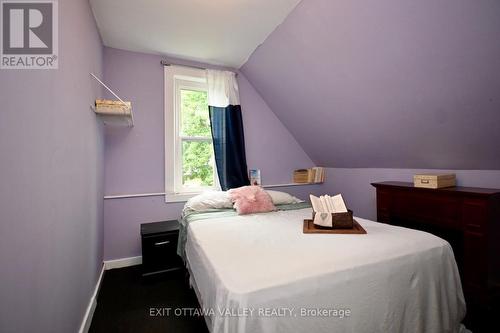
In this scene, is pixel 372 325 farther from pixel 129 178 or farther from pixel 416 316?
pixel 129 178

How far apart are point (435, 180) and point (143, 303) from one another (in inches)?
115

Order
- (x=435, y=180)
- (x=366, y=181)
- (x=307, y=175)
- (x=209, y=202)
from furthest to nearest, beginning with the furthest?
(x=307, y=175)
(x=366, y=181)
(x=209, y=202)
(x=435, y=180)

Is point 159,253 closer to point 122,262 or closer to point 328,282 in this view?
point 122,262

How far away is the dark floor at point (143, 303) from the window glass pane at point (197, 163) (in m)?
1.16

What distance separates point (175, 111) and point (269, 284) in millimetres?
2531

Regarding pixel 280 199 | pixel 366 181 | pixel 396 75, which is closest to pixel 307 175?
pixel 366 181

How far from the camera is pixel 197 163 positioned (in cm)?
302

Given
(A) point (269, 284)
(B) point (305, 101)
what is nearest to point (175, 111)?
(B) point (305, 101)

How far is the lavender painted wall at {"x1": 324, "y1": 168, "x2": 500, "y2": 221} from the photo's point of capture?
2074 millimetres

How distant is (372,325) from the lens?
109cm

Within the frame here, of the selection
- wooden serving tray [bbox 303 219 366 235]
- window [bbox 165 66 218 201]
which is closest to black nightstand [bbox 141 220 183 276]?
window [bbox 165 66 218 201]

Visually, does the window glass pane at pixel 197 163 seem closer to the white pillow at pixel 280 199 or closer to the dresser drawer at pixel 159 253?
the dresser drawer at pixel 159 253

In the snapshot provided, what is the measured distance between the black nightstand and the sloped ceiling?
2288mm

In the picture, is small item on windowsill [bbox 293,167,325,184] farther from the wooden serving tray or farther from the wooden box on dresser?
the wooden serving tray
